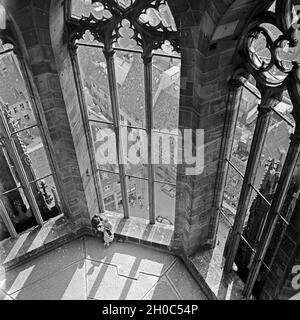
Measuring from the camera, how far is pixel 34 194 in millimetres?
11828

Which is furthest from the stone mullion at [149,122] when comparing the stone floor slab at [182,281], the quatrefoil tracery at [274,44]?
the quatrefoil tracery at [274,44]

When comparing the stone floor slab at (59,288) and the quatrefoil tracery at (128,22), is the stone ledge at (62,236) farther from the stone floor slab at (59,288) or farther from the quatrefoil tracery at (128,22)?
the quatrefoil tracery at (128,22)

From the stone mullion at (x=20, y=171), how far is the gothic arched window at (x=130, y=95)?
157 cm

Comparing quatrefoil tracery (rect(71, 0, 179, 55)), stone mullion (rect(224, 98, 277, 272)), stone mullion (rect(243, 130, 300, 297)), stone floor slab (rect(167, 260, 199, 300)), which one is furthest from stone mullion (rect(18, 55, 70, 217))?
stone mullion (rect(243, 130, 300, 297))

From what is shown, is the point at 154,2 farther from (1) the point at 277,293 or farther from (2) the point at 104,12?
(1) the point at 277,293

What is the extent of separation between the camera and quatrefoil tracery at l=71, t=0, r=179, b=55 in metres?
8.35

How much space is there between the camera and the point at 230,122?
30.0 ft

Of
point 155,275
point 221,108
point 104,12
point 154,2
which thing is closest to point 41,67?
point 104,12

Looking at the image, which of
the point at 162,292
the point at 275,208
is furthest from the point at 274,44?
the point at 162,292

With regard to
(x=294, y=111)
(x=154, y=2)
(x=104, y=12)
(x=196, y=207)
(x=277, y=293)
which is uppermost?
(x=104, y=12)

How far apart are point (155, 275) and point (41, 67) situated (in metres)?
5.40

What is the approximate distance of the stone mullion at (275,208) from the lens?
25.5 feet

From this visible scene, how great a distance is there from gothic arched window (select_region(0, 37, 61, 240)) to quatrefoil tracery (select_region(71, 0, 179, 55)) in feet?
4.61
